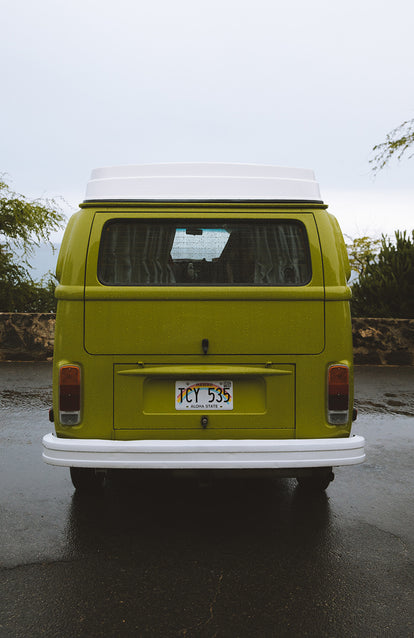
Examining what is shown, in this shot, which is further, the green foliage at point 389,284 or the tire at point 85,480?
the green foliage at point 389,284

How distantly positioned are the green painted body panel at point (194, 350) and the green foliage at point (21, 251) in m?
11.1

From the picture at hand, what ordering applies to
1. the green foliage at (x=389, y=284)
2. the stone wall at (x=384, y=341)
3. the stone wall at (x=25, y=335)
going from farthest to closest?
1. the green foliage at (x=389, y=284)
2. the stone wall at (x=25, y=335)
3. the stone wall at (x=384, y=341)

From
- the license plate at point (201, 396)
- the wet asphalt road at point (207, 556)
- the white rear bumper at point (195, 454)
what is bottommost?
the wet asphalt road at point (207, 556)

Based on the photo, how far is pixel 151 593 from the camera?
2.85 m

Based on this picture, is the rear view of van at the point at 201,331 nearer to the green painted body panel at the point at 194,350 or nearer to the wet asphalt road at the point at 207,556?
the green painted body panel at the point at 194,350

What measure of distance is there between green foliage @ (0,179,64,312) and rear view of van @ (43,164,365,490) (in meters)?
11.1

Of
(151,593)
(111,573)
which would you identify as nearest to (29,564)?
(111,573)

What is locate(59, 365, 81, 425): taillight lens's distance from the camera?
11.3 feet

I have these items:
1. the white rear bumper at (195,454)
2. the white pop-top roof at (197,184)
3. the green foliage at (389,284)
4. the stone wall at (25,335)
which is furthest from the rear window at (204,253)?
the green foliage at (389,284)

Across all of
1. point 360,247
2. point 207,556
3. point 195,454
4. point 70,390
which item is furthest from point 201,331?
point 360,247

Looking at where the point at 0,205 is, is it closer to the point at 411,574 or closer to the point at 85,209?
the point at 85,209

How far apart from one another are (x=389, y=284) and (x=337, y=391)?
8.93 m

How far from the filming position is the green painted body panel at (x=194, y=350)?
136 inches

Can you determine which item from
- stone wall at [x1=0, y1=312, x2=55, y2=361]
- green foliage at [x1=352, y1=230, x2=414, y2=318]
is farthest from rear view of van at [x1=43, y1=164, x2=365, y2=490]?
green foliage at [x1=352, y1=230, x2=414, y2=318]
